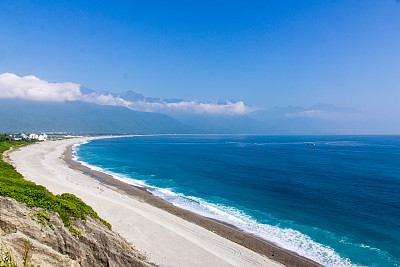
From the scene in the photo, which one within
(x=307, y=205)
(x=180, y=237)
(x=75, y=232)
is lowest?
(x=180, y=237)

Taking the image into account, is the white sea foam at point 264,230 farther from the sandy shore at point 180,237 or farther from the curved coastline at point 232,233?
the sandy shore at point 180,237

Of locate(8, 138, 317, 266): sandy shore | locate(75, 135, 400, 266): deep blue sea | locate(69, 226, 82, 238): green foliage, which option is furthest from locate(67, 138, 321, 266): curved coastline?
locate(69, 226, 82, 238): green foliage

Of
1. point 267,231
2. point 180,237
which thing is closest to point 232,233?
point 267,231

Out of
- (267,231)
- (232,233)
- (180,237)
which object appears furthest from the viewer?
(267,231)

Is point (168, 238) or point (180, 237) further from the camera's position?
point (180, 237)

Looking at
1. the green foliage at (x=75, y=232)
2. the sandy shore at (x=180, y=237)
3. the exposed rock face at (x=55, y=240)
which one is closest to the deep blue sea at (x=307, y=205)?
the sandy shore at (x=180, y=237)

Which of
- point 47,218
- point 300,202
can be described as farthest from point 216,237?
point 300,202

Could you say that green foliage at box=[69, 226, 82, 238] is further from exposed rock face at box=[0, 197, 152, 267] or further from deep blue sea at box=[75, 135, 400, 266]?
deep blue sea at box=[75, 135, 400, 266]

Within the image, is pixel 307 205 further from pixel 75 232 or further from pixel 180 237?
pixel 75 232

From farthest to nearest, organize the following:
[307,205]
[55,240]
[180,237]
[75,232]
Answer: [307,205], [180,237], [75,232], [55,240]
